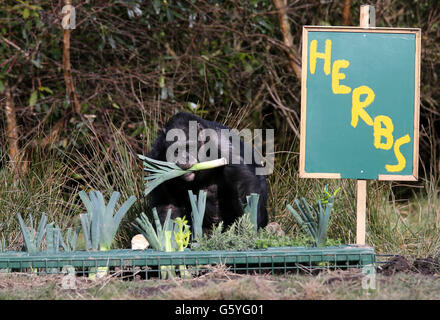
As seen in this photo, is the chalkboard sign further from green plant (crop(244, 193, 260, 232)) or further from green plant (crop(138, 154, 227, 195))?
green plant (crop(138, 154, 227, 195))

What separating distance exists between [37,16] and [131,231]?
2519mm

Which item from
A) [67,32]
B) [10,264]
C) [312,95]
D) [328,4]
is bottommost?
[10,264]

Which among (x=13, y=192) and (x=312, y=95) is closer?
(x=312, y=95)

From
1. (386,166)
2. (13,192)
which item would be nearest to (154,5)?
(13,192)

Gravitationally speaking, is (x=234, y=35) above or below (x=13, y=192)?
above

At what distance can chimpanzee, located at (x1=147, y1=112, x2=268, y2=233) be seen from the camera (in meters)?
4.88

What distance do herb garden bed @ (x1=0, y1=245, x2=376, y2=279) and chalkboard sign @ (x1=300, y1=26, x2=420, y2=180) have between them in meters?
0.65

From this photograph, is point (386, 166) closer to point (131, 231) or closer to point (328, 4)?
point (131, 231)

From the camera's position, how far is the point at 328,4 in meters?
8.45

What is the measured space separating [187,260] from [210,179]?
1.51 metres

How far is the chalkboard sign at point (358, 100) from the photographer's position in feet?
14.0

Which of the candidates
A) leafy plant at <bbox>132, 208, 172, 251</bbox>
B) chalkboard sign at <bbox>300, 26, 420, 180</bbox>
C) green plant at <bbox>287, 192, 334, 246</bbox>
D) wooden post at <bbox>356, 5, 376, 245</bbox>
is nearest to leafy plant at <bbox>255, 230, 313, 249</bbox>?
green plant at <bbox>287, 192, 334, 246</bbox>

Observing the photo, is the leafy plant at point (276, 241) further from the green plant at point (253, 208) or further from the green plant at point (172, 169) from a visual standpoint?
the green plant at point (172, 169)

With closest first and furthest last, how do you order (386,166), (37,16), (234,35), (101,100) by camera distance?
(386,166) < (37,16) < (101,100) < (234,35)
